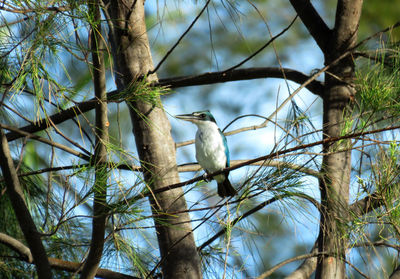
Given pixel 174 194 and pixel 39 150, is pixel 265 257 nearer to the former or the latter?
pixel 39 150

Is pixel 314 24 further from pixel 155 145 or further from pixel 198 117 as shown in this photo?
pixel 155 145

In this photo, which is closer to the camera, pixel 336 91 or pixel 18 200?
pixel 18 200

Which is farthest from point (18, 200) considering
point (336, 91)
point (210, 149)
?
point (336, 91)

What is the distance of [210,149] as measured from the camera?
3.87m

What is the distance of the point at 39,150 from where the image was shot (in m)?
5.75

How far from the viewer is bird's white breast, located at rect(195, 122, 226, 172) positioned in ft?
12.5

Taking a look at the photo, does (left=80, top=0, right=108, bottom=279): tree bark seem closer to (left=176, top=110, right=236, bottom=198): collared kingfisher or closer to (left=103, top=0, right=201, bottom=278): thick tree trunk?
(left=103, top=0, right=201, bottom=278): thick tree trunk

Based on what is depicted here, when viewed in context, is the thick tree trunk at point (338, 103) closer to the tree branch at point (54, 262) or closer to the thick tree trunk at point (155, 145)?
the thick tree trunk at point (155, 145)

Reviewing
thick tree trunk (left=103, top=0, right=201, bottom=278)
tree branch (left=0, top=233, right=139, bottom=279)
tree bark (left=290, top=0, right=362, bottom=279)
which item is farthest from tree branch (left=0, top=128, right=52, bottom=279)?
tree bark (left=290, top=0, right=362, bottom=279)

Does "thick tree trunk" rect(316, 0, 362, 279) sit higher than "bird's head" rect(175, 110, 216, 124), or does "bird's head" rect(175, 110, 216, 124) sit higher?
"bird's head" rect(175, 110, 216, 124)

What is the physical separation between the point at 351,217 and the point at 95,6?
1.52 m

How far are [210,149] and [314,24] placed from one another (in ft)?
3.63

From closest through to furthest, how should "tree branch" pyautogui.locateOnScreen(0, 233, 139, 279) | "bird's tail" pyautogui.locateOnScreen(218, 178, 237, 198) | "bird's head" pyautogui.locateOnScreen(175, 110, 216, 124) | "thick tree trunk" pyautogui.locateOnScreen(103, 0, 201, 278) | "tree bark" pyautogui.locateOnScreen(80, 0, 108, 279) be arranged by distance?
1. "tree bark" pyautogui.locateOnScreen(80, 0, 108, 279)
2. "tree branch" pyautogui.locateOnScreen(0, 233, 139, 279)
3. "thick tree trunk" pyautogui.locateOnScreen(103, 0, 201, 278)
4. "bird's tail" pyautogui.locateOnScreen(218, 178, 237, 198)
5. "bird's head" pyautogui.locateOnScreen(175, 110, 216, 124)

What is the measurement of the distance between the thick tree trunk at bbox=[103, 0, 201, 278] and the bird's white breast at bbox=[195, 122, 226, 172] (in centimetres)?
86
